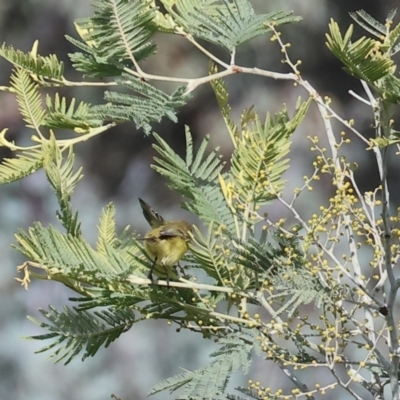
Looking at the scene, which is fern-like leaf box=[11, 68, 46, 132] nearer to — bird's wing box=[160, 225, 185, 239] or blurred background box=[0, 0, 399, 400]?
bird's wing box=[160, 225, 185, 239]

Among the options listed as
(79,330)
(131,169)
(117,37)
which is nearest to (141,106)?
(117,37)

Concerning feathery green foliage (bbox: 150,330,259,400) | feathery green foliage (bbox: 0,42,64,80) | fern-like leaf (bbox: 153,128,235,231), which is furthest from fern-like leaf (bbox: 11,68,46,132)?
feathery green foliage (bbox: 150,330,259,400)

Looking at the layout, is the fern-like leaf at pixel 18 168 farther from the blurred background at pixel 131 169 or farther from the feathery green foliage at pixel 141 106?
the blurred background at pixel 131 169

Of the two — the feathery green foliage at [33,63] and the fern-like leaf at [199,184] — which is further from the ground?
the feathery green foliage at [33,63]

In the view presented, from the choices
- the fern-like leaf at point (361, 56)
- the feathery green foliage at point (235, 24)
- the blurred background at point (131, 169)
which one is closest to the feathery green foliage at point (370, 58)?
the fern-like leaf at point (361, 56)

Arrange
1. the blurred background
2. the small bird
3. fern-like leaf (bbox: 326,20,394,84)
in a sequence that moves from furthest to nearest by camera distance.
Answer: the blurred background
the small bird
fern-like leaf (bbox: 326,20,394,84)

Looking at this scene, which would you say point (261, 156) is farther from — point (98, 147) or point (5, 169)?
point (98, 147)

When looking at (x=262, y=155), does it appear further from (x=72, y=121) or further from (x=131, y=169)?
(x=131, y=169)

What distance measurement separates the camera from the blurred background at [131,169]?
0.89 metres

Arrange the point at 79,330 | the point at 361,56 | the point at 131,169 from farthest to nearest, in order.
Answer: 1. the point at 131,169
2. the point at 79,330
3. the point at 361,56

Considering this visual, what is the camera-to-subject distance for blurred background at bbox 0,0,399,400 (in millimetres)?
890

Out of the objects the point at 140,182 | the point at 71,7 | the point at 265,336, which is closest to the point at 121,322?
the point at 265,336

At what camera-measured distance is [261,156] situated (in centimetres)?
47

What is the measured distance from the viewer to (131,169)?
2.97ft
